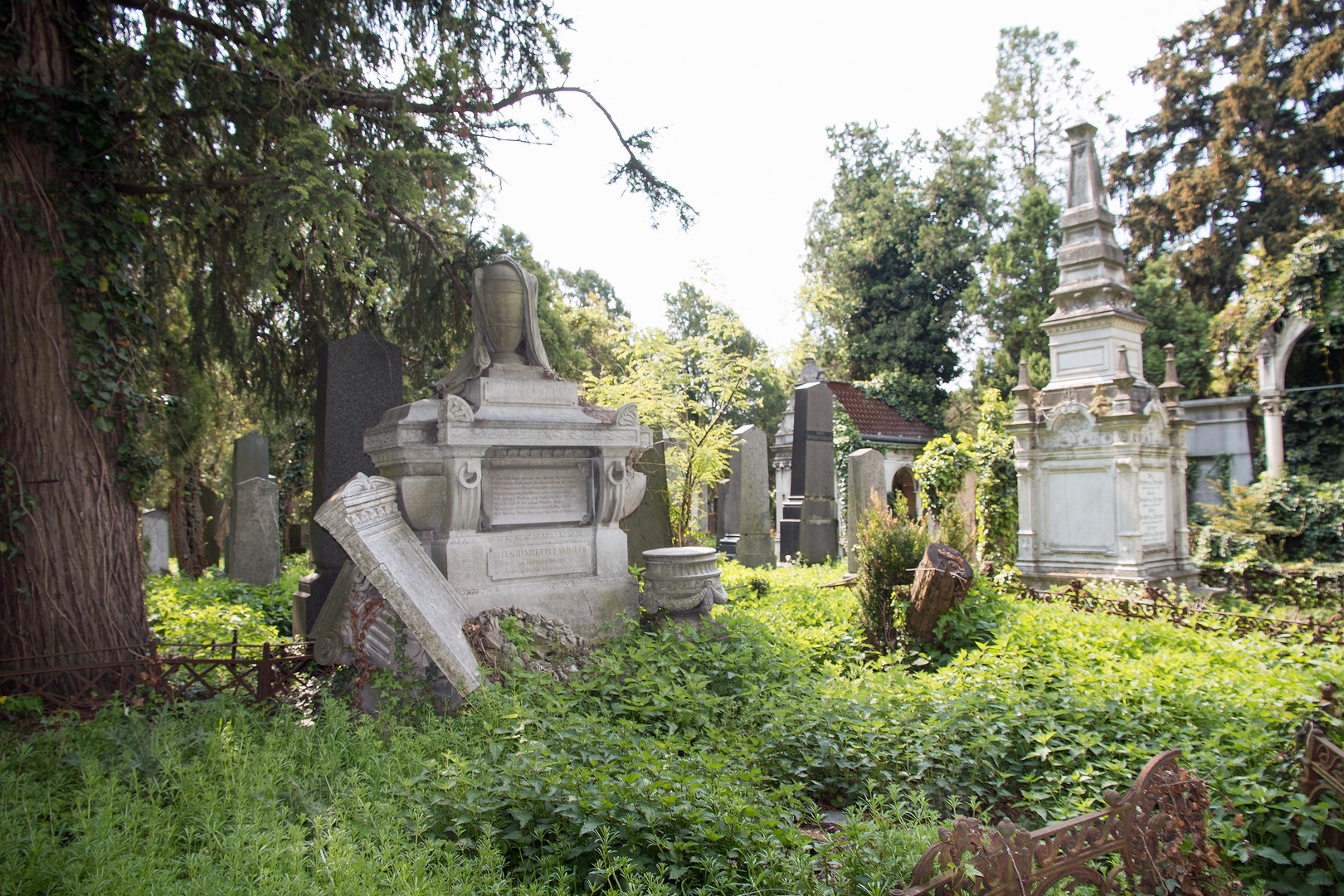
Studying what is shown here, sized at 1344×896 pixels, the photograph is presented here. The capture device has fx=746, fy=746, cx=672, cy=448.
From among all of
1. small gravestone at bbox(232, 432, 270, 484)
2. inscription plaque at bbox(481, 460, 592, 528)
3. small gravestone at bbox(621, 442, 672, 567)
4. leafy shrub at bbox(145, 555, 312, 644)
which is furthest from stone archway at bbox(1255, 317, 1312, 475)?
small gravestone at bbox(232, 432, 270, 484)

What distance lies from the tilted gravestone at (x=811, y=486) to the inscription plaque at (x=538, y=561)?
7.51 metres

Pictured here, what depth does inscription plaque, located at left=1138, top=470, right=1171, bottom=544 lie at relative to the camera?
952cm

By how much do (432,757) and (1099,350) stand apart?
10.1m

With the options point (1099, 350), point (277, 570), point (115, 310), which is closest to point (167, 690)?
point (115, 310)

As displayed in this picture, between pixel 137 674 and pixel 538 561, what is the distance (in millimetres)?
2970

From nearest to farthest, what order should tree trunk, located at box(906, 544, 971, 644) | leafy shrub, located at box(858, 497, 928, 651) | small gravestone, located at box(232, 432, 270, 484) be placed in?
tree trunk, located at box(906, 544, 971, 644)
leafy shrub, located at box(858, 497, 928, 651)
small gravestone, located at box(232, 432, 270, 484)

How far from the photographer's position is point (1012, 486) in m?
11.2

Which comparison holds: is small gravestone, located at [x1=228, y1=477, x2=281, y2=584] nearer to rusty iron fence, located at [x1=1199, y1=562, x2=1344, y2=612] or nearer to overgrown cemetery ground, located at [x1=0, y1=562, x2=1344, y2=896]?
overgrown cemetery ground, located at [x1=0, y1=562, x2=1344, y2=896]

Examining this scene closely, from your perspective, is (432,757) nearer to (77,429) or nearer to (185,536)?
(77,429)

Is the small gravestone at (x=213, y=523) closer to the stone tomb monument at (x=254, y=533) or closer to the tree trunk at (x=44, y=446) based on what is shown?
the stone tomb monument at (x=254, y=533)

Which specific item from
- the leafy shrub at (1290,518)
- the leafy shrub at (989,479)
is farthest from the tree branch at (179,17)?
the leafy shrub at (1290,518)

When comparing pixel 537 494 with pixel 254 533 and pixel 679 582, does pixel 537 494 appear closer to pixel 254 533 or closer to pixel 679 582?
pixel 679 582

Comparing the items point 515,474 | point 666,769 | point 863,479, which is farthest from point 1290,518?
point 666,769

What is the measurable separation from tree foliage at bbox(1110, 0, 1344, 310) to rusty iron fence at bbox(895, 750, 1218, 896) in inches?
791
